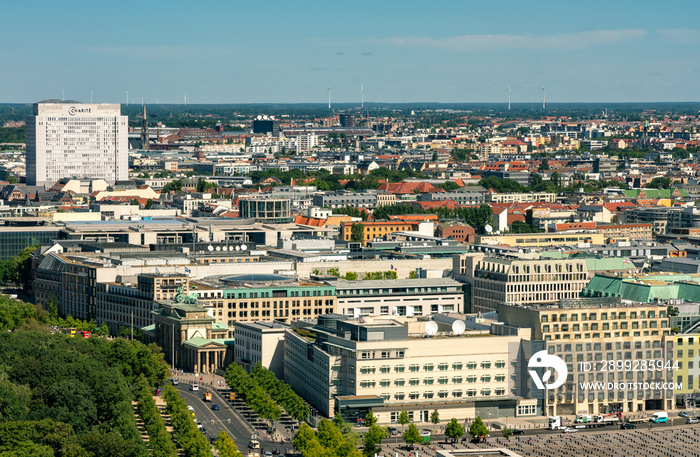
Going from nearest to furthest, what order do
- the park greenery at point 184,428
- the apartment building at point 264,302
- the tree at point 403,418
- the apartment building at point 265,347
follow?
the park greenery at point 184,428
the tree at point 403,418
the apartment building at point 265,347
the apartment building at point 264,302

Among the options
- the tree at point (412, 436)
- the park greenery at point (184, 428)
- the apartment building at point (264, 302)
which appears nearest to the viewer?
the park greenery at point (184, 428)

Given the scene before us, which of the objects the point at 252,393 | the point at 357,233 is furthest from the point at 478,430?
the point at 357,233

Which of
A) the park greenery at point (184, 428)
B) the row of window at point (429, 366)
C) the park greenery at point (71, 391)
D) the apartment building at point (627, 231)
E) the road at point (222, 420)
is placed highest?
the row of window at point (429, 366)

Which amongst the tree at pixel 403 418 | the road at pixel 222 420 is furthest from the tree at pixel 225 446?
the tree at pixel 403 418

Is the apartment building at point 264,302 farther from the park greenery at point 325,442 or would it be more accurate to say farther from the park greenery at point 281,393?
the park greenery at point 325,442

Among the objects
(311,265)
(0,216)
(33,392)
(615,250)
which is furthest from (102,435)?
(0,216)

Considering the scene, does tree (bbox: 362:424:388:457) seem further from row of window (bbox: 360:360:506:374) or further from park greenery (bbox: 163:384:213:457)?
park greenery (bbox: 163:384:213:457)
